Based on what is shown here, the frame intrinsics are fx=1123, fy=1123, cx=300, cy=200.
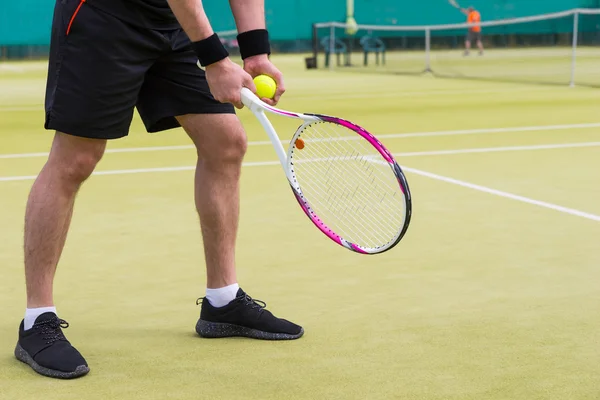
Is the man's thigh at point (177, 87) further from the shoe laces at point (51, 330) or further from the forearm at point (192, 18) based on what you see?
the shoe laces at point (51, 330)

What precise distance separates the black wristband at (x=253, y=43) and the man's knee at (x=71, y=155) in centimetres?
46

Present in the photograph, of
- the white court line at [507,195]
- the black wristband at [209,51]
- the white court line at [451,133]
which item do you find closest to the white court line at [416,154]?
the white court line at [507,195]

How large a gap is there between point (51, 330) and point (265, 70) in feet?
2.83

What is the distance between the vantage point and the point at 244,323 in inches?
120

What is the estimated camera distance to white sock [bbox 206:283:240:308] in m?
3.07

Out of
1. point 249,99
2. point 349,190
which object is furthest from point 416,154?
point 249,99

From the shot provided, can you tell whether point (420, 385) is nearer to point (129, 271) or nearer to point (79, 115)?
point (79, 115)

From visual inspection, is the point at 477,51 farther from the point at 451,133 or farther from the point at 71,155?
the point at 71,155

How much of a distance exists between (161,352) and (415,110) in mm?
7502

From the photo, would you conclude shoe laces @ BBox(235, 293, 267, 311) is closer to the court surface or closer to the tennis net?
the court surface

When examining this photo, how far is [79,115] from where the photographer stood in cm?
274

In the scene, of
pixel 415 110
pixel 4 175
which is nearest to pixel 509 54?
pixel 415 110

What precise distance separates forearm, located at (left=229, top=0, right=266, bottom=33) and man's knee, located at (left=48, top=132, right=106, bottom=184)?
500 millimetres

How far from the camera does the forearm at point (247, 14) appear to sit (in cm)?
297
